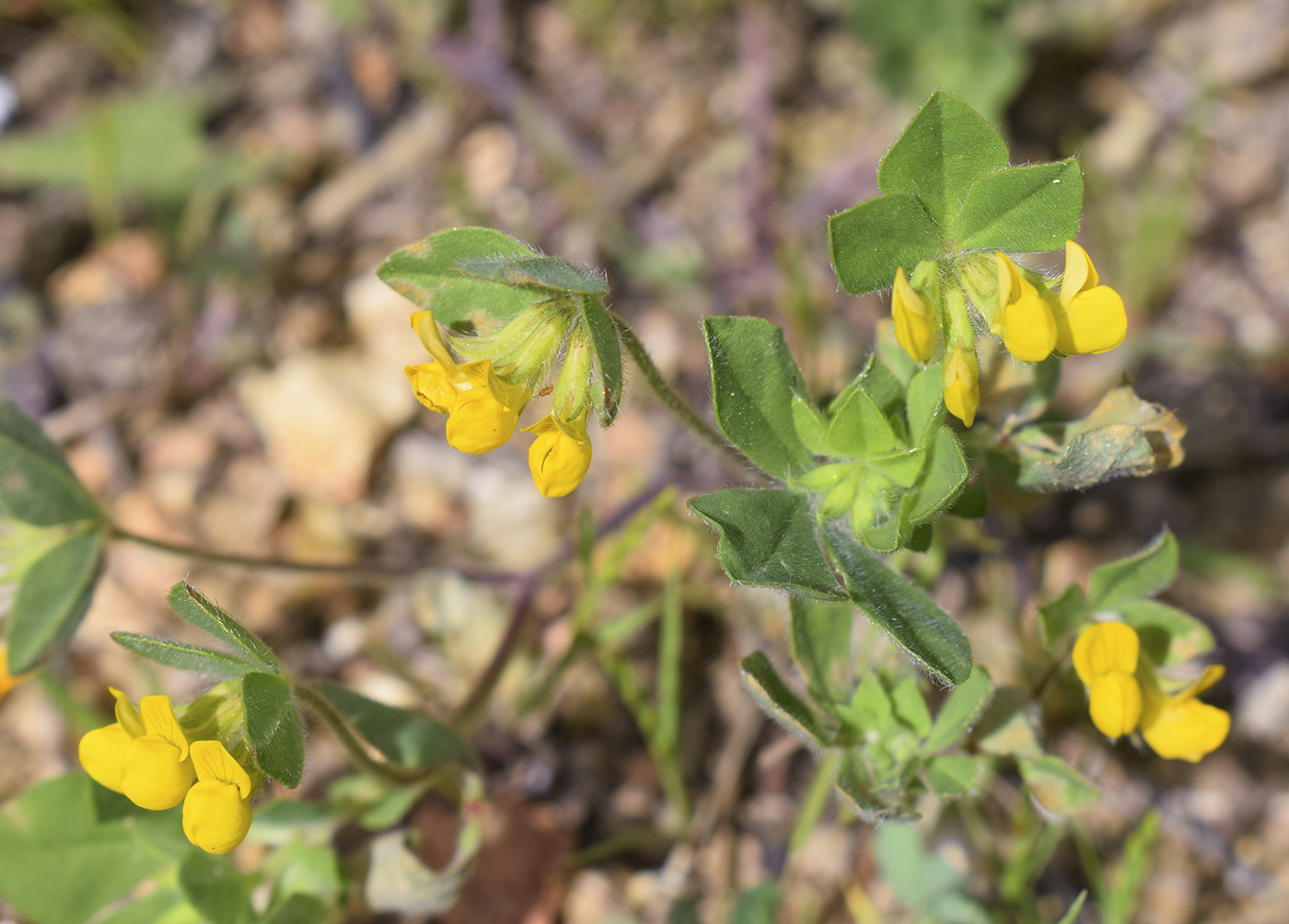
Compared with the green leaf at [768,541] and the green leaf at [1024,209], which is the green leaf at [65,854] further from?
the green leaf at [1024,209]

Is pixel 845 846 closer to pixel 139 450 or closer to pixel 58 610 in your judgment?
pixel 58 610

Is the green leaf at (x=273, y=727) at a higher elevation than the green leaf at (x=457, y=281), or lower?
lower

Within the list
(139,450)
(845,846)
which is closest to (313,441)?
(139,450)

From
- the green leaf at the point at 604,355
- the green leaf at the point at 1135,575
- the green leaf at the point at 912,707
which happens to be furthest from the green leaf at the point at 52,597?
the green leaf at the point at 1135,575

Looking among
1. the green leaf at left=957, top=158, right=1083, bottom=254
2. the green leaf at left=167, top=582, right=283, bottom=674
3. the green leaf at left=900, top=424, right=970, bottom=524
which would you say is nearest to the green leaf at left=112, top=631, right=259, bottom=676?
the green leaf at left=167, top=582, right=283, bottom=674

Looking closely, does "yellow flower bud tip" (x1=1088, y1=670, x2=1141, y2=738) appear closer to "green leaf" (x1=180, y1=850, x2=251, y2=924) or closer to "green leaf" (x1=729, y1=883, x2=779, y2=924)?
"green leaf" (x1=729, y1=883, x2=779, y2=924)

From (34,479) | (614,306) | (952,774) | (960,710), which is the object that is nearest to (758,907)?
(952,774)

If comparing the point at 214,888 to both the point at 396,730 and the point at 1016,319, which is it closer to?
the point at 396,730
